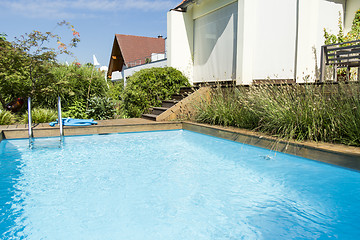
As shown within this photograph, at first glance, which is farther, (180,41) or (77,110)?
(180,41)

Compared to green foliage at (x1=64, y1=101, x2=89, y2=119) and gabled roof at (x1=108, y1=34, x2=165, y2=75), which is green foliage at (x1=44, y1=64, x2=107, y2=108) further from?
gabled roof at (x1=108, y1=34, x2=165, y2=75)

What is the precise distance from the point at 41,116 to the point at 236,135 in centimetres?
513

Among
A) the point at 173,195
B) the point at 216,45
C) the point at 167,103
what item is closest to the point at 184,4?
the point at 216,45

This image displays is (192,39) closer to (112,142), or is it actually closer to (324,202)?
(112,142)

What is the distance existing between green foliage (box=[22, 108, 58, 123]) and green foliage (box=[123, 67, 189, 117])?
254 cm

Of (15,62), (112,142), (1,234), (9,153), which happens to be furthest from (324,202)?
(15,62)

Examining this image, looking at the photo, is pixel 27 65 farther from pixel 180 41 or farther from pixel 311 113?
pixel 311 113

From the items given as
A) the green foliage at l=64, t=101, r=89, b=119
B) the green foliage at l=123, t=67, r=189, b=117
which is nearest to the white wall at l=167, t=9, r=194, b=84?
the green foliage at l=123, t=67, r=189, b=117

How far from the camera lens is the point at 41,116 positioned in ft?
A: 23.0

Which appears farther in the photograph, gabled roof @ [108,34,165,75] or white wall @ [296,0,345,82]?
gabled roof @ [108,34,165,75]

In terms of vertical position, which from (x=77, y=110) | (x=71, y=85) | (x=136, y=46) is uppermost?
(x=136, y=46)

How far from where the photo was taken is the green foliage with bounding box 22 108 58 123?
6.95m

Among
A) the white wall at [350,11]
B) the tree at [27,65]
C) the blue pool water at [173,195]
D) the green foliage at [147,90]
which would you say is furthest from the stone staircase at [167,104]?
the white wall at [350,11]

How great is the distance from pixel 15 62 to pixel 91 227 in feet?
21.1
